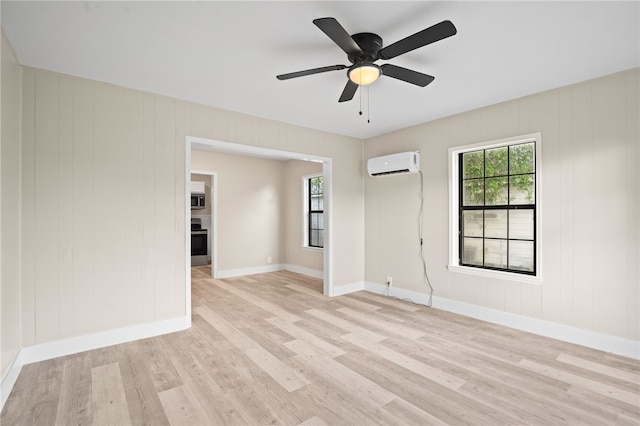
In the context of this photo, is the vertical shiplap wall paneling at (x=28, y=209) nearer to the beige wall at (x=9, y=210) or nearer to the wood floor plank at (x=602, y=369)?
the beige wall at (x=9, y=210)

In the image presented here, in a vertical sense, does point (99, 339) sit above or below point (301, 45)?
below

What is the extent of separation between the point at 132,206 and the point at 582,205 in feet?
14.7

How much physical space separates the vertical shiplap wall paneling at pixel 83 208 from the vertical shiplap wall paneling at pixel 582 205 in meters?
4.71

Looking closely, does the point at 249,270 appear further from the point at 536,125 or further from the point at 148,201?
the point at 536,125

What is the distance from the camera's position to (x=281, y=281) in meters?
6.07

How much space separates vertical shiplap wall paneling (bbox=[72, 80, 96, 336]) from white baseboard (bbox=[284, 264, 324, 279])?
4044 mm

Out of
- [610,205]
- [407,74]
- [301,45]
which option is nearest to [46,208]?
[301,45]

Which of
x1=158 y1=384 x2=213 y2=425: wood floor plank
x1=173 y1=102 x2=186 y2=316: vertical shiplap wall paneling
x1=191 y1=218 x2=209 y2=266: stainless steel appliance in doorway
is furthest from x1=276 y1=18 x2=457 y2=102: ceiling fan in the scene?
x1=191 y1=218 x2=209 y2=266: stainless steel appliance in doorway

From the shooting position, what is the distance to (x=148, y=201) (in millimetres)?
3369

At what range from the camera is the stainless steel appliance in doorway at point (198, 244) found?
7.98 meters

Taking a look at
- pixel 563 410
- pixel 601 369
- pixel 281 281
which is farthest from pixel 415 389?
pixel 281 281

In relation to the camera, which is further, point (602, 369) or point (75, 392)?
point (602, 369)

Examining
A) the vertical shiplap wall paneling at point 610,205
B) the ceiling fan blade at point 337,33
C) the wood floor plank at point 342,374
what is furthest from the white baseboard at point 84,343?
the vertical shiplap wall paneling at point 610,205

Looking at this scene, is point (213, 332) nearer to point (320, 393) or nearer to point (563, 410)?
point (320, 393)
